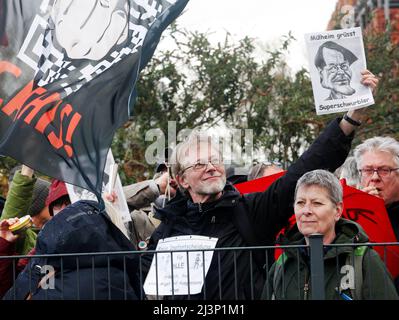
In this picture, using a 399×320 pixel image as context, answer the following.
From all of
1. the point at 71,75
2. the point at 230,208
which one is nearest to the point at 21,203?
the point at 71,75

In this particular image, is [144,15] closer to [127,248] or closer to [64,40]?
[64,40]

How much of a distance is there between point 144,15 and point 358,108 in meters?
1.45

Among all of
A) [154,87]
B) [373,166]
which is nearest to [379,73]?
[154,87]

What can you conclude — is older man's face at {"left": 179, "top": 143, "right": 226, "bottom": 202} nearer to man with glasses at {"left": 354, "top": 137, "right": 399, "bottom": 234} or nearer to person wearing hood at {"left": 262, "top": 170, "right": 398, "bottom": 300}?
person wearing hood at {"left": 262, "top": 170, "right": 398, "bottom": 300}

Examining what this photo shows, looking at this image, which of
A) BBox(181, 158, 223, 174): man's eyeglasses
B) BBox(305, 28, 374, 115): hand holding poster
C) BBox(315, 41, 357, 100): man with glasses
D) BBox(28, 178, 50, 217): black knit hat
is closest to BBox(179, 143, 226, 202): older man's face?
BBox(181, 158, 223, 174): man's eyeglasses

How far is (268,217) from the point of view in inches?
233

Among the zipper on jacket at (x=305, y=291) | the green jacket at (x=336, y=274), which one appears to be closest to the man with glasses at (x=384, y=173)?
the green jacket at (x=336, y=274)

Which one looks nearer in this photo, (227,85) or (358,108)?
(358,108)

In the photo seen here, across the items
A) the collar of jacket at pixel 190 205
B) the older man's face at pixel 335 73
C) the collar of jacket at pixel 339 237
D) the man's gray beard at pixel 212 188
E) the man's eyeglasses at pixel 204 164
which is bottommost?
the collar of jacket at pixel 339 237

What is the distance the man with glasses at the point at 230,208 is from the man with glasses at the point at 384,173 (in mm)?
610

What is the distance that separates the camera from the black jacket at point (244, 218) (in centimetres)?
570

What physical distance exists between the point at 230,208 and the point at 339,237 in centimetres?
82

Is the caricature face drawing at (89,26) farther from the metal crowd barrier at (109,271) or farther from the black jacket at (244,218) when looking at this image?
the metal crowd barrier at (109,271)

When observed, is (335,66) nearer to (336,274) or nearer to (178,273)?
(336,274)
